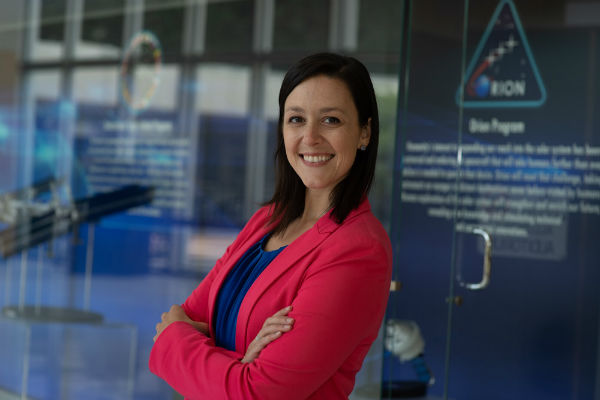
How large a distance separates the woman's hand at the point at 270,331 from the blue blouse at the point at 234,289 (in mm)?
130

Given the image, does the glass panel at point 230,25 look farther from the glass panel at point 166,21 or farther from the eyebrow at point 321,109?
the eyebrow at point 321,109

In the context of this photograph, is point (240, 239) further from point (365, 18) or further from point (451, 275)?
point (365, 18)

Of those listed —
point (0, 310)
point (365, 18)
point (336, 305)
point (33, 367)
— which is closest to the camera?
point (336, 305)

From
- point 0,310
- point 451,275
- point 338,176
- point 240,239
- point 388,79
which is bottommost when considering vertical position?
point 0,310

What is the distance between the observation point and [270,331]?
1270mm

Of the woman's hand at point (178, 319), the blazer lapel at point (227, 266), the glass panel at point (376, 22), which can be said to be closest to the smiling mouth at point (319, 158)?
the blazer lapel at point (227, 266)

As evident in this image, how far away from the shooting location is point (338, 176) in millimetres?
1436

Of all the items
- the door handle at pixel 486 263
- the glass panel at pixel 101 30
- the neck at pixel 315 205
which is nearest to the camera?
the neck at pixel 315 205

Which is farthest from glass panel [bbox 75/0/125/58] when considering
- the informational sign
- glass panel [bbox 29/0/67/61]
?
the informational sign

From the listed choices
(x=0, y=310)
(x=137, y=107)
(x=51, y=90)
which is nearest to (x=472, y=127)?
(x=137, y=107)

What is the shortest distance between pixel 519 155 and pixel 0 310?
12.5 feet

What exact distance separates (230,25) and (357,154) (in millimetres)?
3209

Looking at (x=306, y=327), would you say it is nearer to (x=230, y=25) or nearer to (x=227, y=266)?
(x=227, y=266)

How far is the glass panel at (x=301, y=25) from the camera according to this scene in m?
4.36
